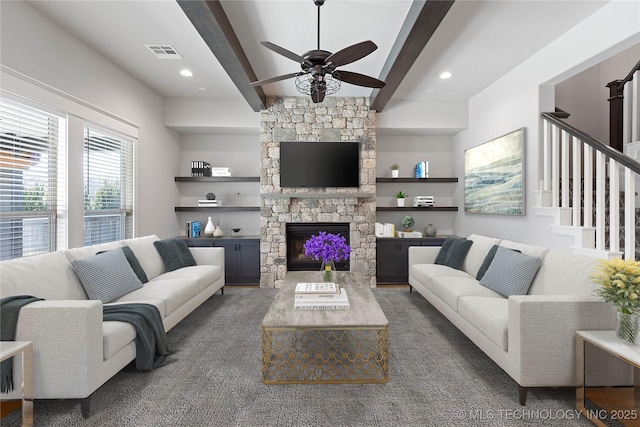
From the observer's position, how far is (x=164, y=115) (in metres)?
5.00

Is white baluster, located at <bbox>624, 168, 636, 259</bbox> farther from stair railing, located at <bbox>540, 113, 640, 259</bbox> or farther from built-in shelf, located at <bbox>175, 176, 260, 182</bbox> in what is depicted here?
built-in shelf, located at <bbox>175, 176, 260, 182</bbox>

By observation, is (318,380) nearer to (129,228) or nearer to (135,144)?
(129,228)

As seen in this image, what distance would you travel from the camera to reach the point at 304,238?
17.1ft

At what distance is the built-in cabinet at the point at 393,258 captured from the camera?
5117 mm

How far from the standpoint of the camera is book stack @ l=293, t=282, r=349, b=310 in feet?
7.97

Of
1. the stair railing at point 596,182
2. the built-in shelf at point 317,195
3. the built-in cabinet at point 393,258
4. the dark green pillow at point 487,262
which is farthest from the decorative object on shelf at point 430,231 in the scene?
the stair railing at point 596,182

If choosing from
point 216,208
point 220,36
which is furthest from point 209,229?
point 220,36

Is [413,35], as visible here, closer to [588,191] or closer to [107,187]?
[588,191]

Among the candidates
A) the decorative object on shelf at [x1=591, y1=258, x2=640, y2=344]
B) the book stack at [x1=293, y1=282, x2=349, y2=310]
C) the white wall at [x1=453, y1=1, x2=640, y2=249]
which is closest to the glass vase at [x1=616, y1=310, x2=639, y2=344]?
the decorative object on shelf at [x1=591, y1=258, x2=640, y2=344]

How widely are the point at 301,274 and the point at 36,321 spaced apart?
2.33 m

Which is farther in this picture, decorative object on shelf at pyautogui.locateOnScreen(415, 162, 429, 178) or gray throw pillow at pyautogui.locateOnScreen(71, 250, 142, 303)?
decorative object on shelf at pyautogui.locateOnScreen(415, 162, 429, 178)

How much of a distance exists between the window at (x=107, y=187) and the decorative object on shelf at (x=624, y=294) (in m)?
4.48

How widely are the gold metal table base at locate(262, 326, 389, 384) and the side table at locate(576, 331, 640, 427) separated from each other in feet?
3.65

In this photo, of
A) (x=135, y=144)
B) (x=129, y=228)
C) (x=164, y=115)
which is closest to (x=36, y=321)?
(x=129, y=228)
